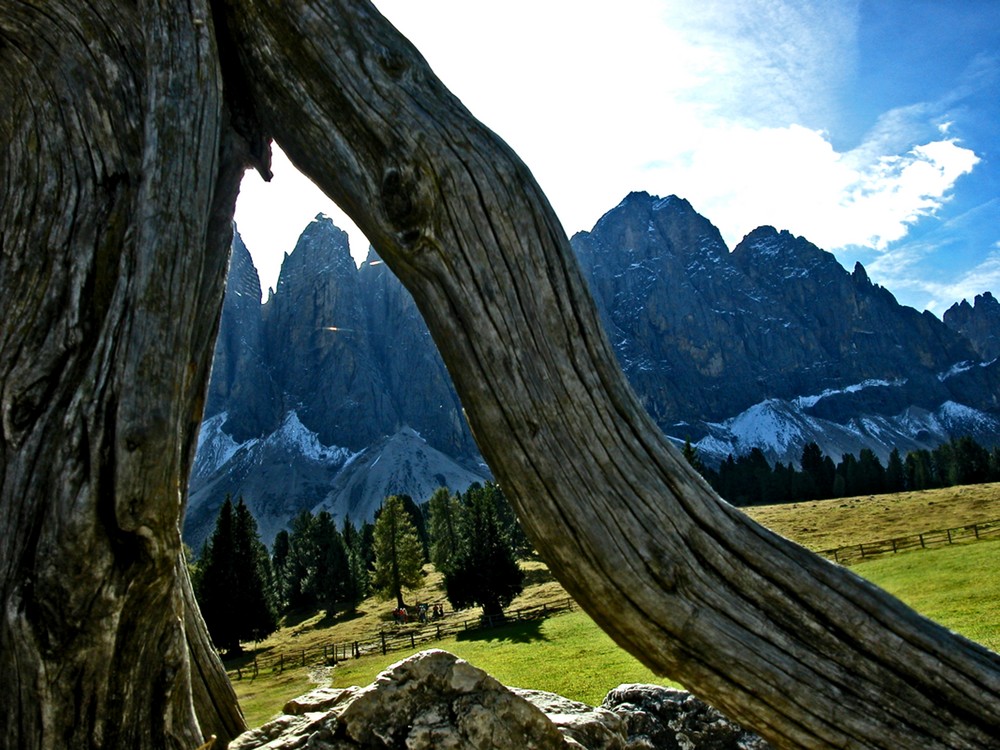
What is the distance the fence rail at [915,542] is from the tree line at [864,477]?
164ft

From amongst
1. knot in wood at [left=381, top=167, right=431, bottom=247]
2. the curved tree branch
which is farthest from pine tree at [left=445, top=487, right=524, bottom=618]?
knot in wood at [left=381, top=167, right=431, bottom=247]

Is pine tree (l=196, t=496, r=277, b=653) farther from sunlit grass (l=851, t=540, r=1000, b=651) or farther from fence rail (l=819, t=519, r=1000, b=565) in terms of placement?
sunlit grass (l=851, t=540, r=1000, b=651)

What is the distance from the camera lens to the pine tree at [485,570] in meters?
41.2

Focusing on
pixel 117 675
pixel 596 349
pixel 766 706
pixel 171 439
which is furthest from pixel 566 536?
pixel 117 675

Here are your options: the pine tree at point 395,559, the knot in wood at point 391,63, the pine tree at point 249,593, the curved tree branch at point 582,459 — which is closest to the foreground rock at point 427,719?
the curved tree branch at point 582,459

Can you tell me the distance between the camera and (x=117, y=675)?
2494 mm

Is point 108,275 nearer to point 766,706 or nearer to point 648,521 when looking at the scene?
point 648,521

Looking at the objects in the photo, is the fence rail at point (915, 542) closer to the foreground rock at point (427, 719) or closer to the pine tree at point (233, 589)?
the pine tree at point (233, 589)

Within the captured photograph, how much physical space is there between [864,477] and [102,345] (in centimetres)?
10958

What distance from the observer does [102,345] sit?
2473 mm

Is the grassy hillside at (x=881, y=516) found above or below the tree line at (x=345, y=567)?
below

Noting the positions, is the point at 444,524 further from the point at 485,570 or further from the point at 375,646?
the point at 375,646

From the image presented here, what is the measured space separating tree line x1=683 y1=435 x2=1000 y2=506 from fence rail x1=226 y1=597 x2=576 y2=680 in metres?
58.1

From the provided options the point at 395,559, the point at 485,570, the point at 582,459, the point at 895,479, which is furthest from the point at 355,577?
the point at 895,479
